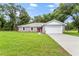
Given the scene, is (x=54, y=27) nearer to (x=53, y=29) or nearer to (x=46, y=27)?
(x=53, y=29)

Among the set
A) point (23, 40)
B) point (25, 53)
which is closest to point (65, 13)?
point (23, 40)

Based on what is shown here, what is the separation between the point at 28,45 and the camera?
540 centimetres

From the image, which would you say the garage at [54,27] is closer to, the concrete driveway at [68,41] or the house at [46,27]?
the house at [46,27]

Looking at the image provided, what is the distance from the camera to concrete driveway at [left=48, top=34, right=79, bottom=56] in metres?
5.06

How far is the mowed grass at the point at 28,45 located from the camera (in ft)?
15.9

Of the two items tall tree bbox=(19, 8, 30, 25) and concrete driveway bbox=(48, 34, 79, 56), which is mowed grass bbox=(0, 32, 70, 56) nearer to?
concrete driveway bbox=(48, 34, 79, 56)

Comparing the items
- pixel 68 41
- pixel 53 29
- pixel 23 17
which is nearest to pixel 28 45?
pixel 23 17

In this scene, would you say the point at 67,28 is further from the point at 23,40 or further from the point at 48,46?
the point at 23,40

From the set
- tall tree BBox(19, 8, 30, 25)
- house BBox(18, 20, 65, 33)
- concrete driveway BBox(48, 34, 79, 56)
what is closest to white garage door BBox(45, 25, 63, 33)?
house BBox(18, 20, 65, 33)

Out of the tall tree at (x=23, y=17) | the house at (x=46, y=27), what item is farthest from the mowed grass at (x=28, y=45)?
the tall tree at (x=23, y=17)

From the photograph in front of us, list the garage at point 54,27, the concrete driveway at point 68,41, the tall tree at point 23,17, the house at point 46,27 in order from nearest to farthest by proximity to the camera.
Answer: the concrete driveway at point 68,41 < the tall tree at point 23,17 < the house at point 46,27 < the garage at point 54,27

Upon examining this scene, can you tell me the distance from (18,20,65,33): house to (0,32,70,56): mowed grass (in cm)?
13

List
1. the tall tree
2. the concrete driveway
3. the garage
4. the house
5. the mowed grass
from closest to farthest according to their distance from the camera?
the mowed grass, the concrete driveway, the tall tree, the house, the garage

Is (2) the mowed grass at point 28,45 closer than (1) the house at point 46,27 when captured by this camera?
Yes
